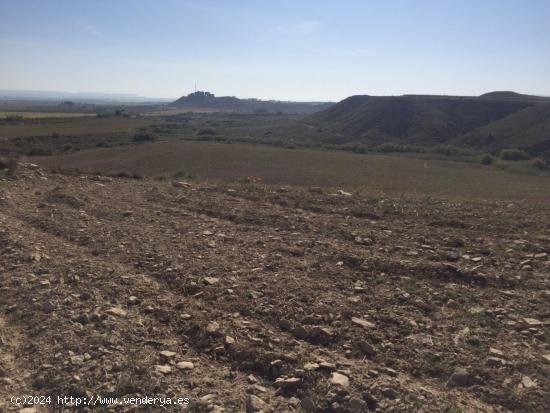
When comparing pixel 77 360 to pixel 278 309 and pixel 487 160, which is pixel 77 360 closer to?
pixel 278 309

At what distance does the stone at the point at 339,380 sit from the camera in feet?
14.5

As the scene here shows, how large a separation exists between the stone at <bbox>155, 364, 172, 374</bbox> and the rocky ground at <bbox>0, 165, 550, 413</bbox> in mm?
10

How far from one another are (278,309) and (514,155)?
68.1m

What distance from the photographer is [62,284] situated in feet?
21.8

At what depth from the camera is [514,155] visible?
65750 millimetres

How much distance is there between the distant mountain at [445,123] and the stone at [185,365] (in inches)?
2973

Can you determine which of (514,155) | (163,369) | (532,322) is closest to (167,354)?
(163,369)

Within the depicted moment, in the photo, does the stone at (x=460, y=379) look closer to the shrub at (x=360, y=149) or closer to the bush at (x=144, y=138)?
the shrub at (x=360, y=149)

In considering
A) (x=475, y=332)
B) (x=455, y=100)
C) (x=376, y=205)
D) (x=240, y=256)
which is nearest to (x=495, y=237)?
(x=376, y=205)

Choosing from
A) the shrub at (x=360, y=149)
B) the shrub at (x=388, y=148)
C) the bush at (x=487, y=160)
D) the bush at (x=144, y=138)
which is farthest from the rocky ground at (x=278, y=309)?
the shrub at (x=388, y=148)

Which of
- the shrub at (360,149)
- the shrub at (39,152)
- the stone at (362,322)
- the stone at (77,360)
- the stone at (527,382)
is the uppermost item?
the stone at (527,382)

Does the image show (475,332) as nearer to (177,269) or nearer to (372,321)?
(372,321)

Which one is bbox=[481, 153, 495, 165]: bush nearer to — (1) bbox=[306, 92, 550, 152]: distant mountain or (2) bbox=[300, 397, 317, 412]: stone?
(1) bbox=[306, 92, 550, 152]: distant mountain

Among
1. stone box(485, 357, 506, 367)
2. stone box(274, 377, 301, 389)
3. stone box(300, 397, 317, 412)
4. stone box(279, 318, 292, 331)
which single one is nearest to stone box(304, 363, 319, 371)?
stone box(274, 377, 301, 389)
